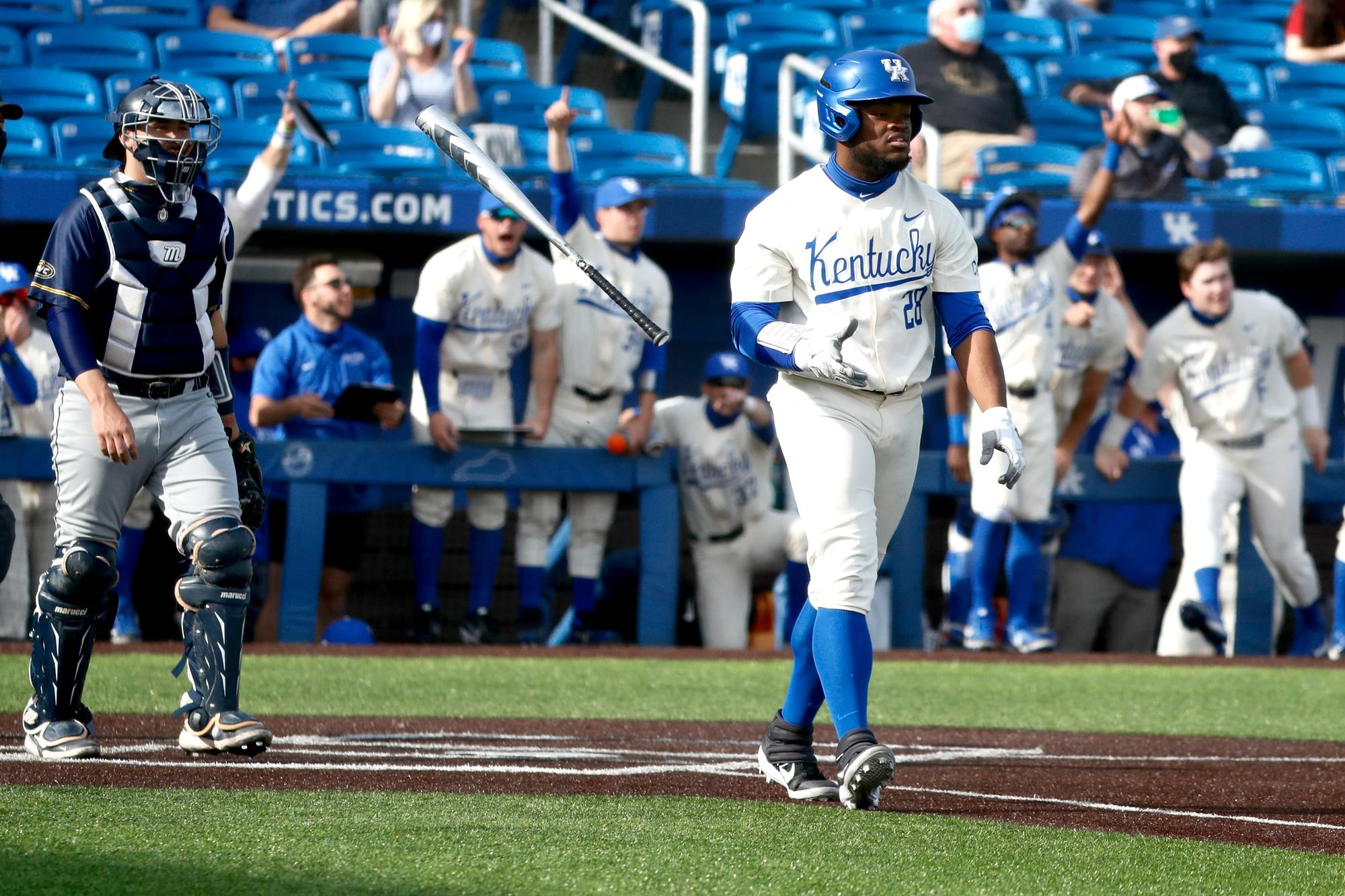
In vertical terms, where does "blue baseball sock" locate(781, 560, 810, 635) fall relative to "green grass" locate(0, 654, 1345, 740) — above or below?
above

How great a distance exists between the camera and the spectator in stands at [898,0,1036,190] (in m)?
9.98

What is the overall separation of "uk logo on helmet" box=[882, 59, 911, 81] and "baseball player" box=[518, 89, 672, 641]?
3953 mm

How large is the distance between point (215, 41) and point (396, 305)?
71.1 inches

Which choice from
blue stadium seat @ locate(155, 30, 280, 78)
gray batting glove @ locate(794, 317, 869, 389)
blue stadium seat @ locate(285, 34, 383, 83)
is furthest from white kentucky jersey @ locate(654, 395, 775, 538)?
gray batting glove @ locate(794, 317, 869, 389)

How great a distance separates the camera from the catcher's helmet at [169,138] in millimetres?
4309

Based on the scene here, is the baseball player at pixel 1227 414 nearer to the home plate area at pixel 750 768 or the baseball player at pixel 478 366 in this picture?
the baseball player at pixel 478 366

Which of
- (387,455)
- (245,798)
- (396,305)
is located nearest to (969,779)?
(245,798)

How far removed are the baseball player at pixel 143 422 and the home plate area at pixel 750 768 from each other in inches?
7.9

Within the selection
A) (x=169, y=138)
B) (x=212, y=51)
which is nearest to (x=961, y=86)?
(x=212, y=51)

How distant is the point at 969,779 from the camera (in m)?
4.42

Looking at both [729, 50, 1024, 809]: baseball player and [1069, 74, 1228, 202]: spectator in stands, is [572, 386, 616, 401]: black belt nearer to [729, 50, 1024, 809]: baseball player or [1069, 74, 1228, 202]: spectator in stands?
[1069, 74, 1228, 202]: spectator in stands

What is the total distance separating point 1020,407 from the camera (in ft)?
26.8

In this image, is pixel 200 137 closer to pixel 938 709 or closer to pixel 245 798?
pixel 245 798

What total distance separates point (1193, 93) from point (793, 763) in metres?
7.84
